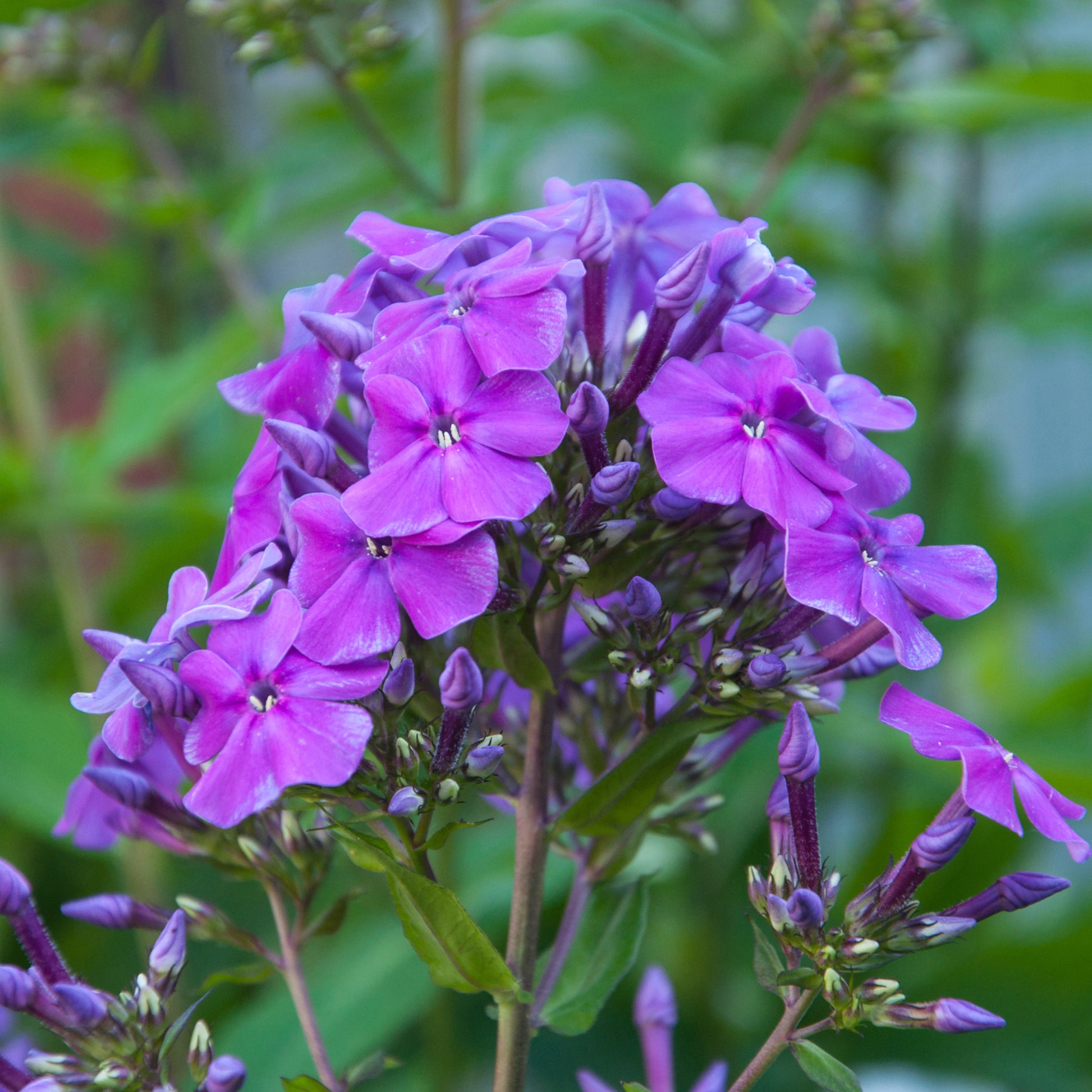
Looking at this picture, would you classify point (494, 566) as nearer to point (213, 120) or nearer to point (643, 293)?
point (643, 293)

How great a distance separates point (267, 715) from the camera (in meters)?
0.51

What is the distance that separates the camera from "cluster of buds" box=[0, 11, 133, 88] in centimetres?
123

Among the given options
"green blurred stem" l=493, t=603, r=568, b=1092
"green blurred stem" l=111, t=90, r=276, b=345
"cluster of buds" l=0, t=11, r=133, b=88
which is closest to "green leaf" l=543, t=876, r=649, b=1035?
"green blurred stem" l=493, t=603, r=568, b=1092

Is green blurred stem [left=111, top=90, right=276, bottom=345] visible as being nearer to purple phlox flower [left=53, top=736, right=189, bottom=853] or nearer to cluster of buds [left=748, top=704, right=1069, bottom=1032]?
purple phlox flower [left=53, top=736, right=189, bottom=853]

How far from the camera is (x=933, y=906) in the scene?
Result: 1382 mm

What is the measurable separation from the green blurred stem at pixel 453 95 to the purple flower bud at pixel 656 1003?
69 centimetres

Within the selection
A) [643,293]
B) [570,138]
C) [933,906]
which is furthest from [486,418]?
[570,138]

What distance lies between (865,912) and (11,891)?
0.42 m

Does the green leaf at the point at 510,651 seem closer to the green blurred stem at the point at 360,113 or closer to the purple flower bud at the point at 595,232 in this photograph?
the purple flower bud at the point at 595,232

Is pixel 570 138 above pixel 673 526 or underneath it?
underneath

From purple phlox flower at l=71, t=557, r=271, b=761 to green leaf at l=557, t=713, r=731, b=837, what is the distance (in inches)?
7.6

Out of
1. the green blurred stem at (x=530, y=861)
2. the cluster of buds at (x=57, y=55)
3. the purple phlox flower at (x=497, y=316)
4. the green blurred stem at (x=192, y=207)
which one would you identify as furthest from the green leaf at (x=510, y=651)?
the cluster of buds at (x=57, y=55)

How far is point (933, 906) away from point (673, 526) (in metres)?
0.97

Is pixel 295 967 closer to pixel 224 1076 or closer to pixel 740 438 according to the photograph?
pixel 224 1076
